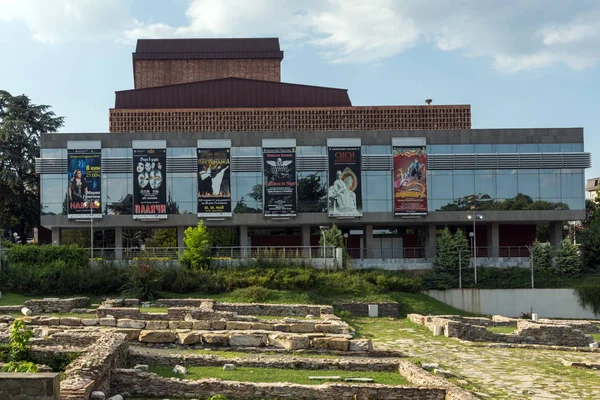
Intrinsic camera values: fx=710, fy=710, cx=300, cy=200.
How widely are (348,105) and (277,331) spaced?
41.4 meters

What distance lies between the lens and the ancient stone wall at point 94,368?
1333cm

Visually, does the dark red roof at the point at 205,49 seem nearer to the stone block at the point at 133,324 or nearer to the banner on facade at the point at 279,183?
the banner on facade at the point at 279,183

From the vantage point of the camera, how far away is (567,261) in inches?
1903

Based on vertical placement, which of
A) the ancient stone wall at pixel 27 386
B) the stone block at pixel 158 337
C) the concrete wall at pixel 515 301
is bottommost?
the concrete wall at pixel 515 301

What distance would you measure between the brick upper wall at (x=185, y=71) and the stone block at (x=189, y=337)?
49135 millimetres

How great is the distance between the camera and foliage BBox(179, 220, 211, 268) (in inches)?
1694

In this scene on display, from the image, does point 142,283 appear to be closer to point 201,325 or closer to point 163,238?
point 201,325

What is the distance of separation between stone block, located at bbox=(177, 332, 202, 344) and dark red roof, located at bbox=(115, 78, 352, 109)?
41.8m

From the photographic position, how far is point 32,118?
63375 millimetres

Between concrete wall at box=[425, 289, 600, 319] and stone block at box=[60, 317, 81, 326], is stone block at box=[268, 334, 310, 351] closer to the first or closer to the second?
stone block at box=[60, 317, 81, 326]

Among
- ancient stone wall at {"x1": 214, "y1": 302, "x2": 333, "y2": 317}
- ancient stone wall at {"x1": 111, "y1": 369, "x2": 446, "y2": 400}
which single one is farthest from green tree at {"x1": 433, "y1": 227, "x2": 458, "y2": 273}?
ancient stone wall at {"x1": 111, "y1": 369, "x2": 446, "y2": 400}

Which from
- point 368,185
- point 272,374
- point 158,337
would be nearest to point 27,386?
point 272,374

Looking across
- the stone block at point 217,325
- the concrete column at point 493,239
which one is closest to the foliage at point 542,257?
the concrete column at point 493,239

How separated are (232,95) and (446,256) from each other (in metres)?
24.4
